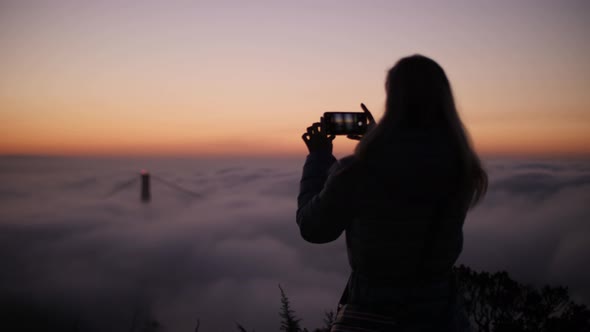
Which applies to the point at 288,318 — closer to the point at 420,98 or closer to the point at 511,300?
the point at 420,98

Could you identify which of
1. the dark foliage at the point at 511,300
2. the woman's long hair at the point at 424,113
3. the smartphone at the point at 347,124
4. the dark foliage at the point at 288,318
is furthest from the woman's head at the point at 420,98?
the dark foliage at the point at 511,300

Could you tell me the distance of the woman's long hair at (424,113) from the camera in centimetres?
146

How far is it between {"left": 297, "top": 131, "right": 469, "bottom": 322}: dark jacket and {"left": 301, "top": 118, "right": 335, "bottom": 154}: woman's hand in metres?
0.47

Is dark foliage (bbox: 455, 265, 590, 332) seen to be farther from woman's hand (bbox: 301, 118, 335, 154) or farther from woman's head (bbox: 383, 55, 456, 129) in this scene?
woman's head (bbox: 383, 55, 456, 129)

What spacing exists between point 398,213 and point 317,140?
67 cm

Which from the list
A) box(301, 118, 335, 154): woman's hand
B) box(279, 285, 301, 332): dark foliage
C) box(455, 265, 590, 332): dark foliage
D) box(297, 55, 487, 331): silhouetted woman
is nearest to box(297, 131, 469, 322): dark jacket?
box(297, 55, 487, 331): silhouetted woman

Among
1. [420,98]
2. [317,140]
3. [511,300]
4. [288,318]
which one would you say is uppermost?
[420,98]

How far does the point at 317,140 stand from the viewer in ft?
6.50

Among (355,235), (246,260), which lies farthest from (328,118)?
(246,260)

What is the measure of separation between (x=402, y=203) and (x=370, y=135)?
0.92ft

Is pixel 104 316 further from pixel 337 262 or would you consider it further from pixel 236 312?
pixel 337 262

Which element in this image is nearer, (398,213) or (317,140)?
(398,213)

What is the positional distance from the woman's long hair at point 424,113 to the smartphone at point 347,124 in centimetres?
41

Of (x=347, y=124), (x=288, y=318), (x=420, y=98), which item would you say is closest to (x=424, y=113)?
(x=420, y=98)
